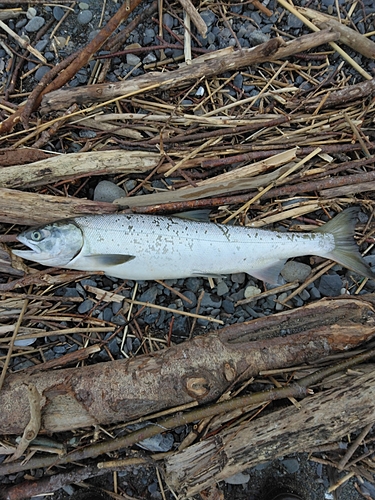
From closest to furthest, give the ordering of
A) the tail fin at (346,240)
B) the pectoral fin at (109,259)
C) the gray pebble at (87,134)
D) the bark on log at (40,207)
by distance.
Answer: the bark on log at (40,207)
the pectoral fin at (109,259)
the tail fin at (346,240)
the gray pebble at (87,134)

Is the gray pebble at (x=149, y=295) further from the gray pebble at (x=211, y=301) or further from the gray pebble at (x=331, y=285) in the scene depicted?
the gray pebble at (x=331, y=285)

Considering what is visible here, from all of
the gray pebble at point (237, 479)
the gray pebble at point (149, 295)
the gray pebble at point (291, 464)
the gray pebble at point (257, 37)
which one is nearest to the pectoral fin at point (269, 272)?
the gray pebble at point (149, 295)

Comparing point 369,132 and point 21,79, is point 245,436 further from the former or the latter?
point 21,79

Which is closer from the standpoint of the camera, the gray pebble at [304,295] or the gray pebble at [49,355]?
the gray pebble at [49,355]

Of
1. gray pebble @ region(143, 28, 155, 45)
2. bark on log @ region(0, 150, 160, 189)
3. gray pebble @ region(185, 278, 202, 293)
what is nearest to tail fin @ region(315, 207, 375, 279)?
gray pebble @ region(185, 278, 202, 293)

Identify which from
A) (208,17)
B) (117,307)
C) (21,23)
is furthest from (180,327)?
(21,23)
